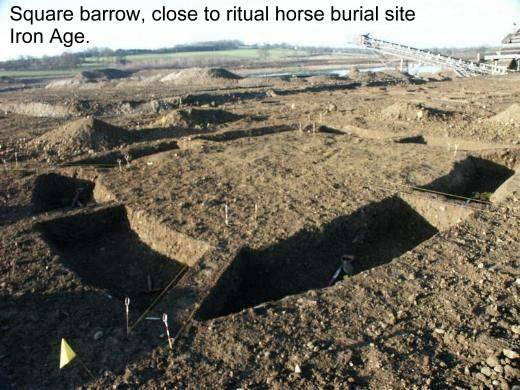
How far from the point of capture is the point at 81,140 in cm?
1311

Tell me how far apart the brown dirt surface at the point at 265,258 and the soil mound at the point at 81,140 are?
5 cm

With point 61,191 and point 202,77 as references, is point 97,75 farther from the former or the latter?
point 61,191

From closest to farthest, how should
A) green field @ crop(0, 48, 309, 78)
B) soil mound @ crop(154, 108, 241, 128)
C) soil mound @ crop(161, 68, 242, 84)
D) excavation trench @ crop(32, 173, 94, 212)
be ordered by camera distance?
excavation trench @ crop(32, 173, 94, 212), soil mound @ crop(154, 108, 241, 128), soil mound @ crop(161, 68, 242, 84), green field @ crop(0, 48, 309, 78)

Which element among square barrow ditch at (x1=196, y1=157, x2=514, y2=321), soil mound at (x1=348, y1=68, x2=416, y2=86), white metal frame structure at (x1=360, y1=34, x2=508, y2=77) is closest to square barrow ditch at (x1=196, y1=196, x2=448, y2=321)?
square barrow ditch at (x1=196, y1=157, x2=514, y2=321)

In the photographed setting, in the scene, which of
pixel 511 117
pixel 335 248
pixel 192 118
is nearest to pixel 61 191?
pixel 192 118

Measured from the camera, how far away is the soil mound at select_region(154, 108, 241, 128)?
15.9 meters

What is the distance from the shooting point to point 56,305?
18.2ft

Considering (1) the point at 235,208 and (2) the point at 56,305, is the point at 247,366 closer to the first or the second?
(2) the point at 56,305

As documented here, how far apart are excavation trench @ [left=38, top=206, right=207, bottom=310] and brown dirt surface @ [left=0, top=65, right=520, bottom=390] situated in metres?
0.03

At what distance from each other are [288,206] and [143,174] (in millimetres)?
4107

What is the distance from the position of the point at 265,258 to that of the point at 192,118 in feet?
34.2

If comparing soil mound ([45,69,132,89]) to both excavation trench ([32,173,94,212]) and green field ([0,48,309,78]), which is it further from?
excavation trench ([32,173,94,212])

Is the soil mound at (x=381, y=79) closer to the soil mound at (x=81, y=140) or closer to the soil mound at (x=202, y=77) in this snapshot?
the soil mound at (x=202, y=77)

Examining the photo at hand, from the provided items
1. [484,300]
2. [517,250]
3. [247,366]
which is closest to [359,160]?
[517,250]
